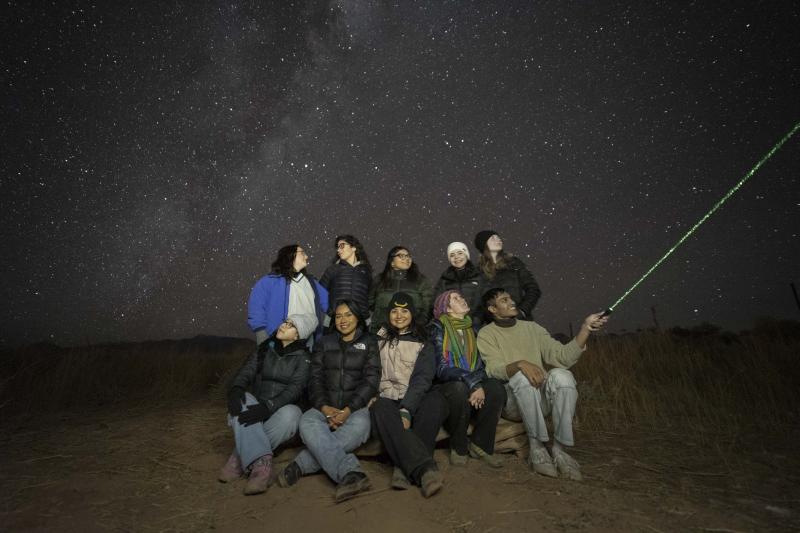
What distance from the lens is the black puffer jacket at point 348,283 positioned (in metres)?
5.72

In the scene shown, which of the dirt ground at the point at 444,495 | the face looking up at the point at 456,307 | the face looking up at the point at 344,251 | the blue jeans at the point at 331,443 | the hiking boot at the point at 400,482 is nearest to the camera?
the dirt ground at the point at 444,495

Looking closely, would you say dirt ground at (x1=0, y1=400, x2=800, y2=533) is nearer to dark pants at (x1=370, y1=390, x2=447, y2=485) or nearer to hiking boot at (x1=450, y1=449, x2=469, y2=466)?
hiking boot at (x1=450, y1=449, x2=469, y2=466)

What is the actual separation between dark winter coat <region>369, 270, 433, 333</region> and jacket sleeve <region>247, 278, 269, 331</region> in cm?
145

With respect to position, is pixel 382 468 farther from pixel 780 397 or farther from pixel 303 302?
pixel 780 397

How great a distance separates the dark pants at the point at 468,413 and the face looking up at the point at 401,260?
1980mm

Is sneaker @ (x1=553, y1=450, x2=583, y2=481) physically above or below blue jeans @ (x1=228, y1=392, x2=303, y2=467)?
below

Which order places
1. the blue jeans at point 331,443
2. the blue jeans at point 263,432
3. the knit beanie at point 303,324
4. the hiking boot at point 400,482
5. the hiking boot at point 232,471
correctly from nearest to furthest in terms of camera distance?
the hiking boot at point 400,482, the blue jeans at point 331,443, the blue jeans at point 263,432, the hiking boot at point 232,471, the knit beanie at point 303,324

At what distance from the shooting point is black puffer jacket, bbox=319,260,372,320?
18.8 ft

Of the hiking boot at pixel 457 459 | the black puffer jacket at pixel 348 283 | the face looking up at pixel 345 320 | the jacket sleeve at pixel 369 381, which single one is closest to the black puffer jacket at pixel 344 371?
the jacket sleeve at pixel 369 381

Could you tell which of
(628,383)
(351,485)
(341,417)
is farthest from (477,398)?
(628,383)

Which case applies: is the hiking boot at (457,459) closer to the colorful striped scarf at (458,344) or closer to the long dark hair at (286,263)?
the colorful striped scarf at (458,344)

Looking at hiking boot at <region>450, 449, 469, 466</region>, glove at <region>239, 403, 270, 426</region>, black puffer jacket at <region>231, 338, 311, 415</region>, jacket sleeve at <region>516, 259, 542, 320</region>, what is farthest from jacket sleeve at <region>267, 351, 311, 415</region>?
jacket sleeve at <region>516, 259, 542, 320</region>

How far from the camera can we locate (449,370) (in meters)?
4.37

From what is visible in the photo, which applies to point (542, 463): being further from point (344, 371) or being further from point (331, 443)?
point (344, 371)
